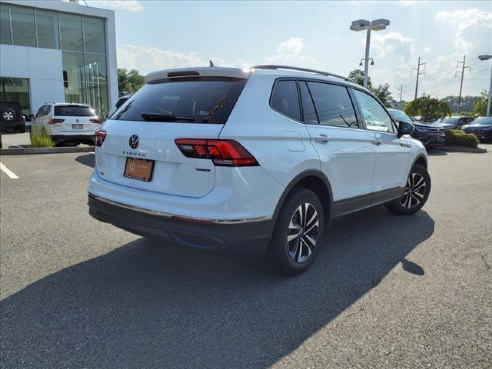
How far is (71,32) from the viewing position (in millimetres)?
29703

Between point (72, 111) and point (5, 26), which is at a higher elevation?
point (5, 26)

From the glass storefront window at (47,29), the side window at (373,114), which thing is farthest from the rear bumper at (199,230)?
the glass storefront window at (47,29)

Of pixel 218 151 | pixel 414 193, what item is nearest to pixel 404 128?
pixel 414 193

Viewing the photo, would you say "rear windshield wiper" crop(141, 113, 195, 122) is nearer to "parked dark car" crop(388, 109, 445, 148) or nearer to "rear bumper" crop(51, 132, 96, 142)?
"rear bumper" crop(51, 132, 96, 142)

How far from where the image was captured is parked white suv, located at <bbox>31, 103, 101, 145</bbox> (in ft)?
43.3

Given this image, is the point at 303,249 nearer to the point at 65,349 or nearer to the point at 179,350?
the point at 179,350

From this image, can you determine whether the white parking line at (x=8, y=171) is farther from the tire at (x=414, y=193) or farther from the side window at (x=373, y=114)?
the tire at (x=414, y=193)

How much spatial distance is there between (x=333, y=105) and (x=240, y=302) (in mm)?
2182

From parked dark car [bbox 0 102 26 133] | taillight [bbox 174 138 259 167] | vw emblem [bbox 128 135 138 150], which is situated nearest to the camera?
taillight [bbox 174 138 259 167]

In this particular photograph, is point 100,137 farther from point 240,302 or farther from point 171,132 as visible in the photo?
point 240,302

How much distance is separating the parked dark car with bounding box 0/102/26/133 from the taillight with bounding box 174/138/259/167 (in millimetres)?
23485

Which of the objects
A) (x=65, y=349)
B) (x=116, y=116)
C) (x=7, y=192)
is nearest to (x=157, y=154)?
(x=116, y=116)

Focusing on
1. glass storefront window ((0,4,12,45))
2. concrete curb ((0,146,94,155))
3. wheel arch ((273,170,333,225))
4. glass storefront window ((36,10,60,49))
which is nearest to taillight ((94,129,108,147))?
wheel arch ((273,170,333,225))

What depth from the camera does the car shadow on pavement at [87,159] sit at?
34.6ft
